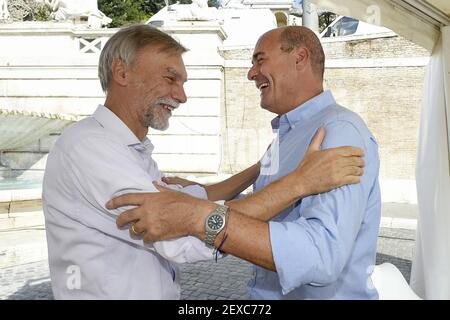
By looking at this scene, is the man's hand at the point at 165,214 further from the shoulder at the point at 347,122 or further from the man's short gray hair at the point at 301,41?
the man's short gray hair at the point at 301,41

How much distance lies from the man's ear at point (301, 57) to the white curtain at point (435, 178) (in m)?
1.95

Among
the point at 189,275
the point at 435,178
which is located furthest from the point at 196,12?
the point at 435,178

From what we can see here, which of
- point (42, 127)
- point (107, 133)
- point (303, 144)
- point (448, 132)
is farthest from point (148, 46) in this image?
point (42, 127)

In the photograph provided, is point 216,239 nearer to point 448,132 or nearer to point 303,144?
point 303,144

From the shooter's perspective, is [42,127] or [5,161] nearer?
[42,127]

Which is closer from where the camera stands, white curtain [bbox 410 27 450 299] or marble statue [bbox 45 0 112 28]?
white curtain [bbox 410 27 450 299]

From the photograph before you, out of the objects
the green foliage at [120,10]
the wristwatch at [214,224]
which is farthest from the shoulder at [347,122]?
the green foliage at [120,10]

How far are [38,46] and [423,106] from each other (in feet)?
42.3

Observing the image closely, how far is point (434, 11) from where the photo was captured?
3018 mm

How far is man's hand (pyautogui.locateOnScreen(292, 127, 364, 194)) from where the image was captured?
1323mm

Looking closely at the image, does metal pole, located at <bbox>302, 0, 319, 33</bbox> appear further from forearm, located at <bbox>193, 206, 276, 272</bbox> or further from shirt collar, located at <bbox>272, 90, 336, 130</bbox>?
forearm, located at <bbox>193, 206, 276, 272</bbox>

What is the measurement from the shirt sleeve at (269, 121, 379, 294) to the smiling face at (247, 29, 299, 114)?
441mm

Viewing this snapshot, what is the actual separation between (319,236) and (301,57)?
2.51 ft

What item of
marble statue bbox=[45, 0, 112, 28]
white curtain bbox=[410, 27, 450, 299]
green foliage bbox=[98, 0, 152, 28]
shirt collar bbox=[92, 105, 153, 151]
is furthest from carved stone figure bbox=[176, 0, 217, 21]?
green foliage bbox=[98, 0, 152, 28]
